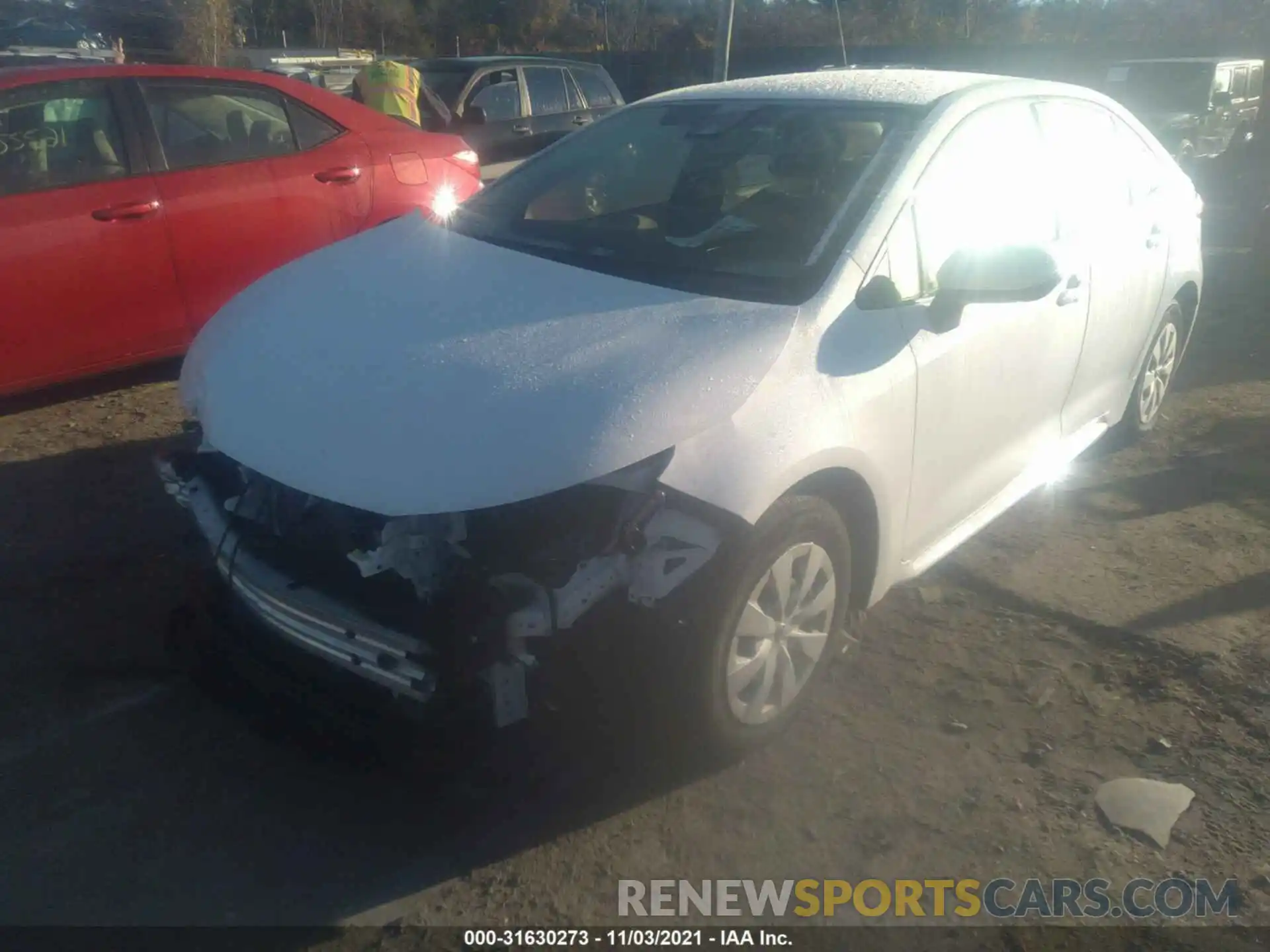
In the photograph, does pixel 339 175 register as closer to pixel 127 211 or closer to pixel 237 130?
pixel 237 130

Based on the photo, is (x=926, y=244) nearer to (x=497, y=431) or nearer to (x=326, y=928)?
(x=497, y=431)

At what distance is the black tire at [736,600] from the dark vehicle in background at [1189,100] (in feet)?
44.0

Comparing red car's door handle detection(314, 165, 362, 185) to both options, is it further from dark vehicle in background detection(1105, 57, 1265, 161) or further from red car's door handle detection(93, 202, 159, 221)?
dark vehicle in background detection(1105, 57, 1265, 161)

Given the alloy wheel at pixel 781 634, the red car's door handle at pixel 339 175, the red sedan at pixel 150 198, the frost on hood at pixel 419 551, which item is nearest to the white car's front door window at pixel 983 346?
the alloy wheel at pixel 781 634

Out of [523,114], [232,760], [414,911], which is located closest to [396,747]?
[414,911]

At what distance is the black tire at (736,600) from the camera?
2.67m

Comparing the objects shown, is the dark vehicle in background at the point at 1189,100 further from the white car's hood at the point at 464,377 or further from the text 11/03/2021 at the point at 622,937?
the text 11/03/2021 at the point at 622,937

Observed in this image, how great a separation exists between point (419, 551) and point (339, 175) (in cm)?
402

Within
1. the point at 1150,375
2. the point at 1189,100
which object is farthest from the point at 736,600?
the point at 1189,100

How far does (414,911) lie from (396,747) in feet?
1.24

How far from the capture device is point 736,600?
271cm

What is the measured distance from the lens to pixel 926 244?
10.9 feet

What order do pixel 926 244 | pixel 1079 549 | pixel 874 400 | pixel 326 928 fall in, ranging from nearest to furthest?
1. pixel 326 928
2. pixel 874 400
3. pixel 926 244
4. pixel 1079 549

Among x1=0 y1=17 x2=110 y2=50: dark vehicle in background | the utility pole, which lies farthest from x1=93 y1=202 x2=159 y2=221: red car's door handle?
x1=0 y1=17 x2=110 y2=50: dark vehicle in background
